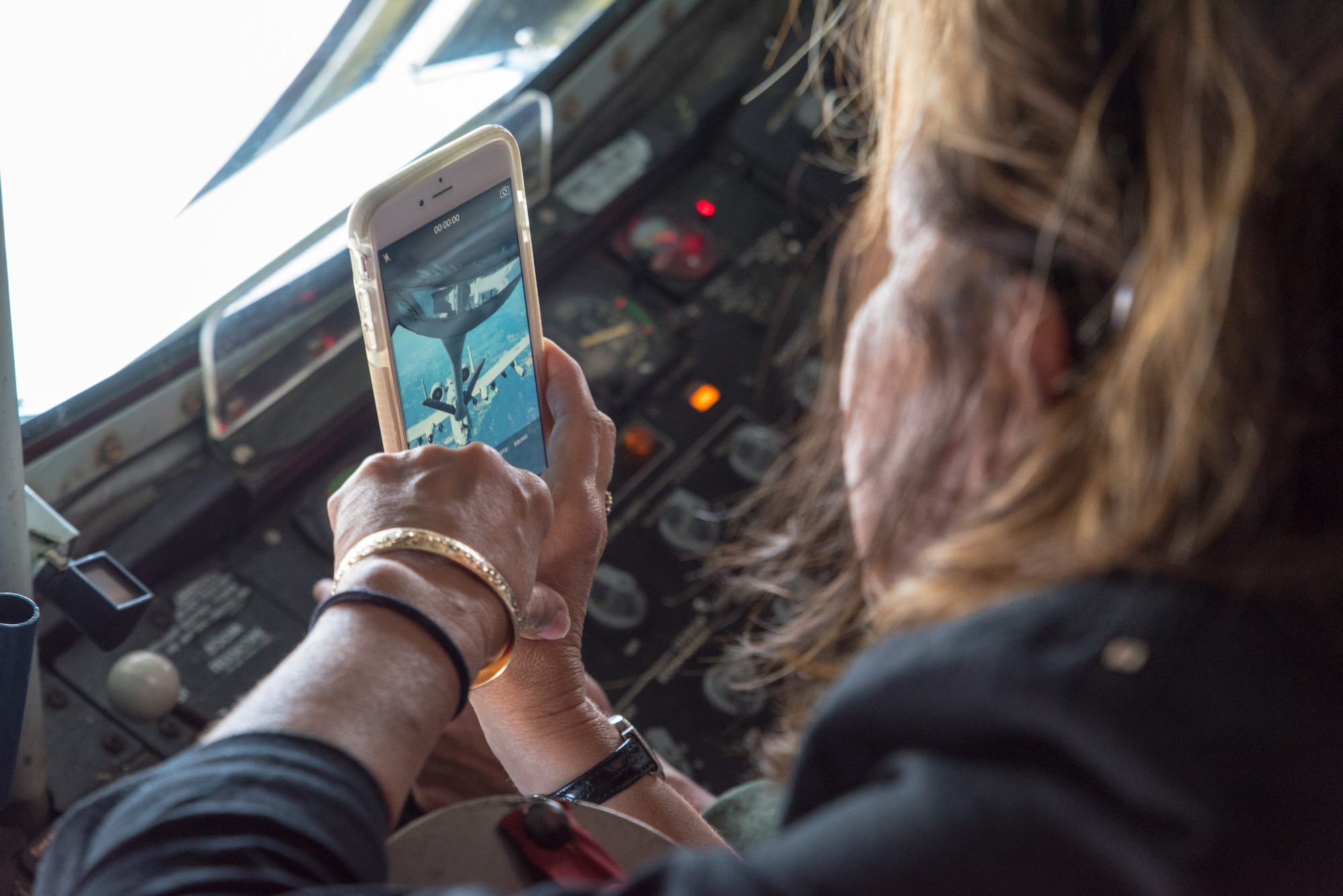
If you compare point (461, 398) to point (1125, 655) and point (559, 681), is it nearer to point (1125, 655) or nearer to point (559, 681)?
point (559, 681)

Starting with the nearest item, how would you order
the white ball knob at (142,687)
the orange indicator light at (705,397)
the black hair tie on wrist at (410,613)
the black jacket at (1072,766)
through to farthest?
1. the black jacket at (1072,766)
2. the black hair tie on wrist at (410,613)
3. the white ball knob at (142,687)
4. the orange indicator light at (705,397)

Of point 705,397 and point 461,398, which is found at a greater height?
point 461,398

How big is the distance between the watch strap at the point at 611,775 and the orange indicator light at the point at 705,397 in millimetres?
605

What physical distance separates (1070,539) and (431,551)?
33cm

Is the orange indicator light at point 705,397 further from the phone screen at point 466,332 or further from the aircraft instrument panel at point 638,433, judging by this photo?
the phone screen at point 466,332

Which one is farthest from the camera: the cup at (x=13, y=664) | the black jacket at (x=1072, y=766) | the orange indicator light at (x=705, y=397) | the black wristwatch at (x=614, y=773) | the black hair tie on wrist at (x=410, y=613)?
the orange indicator light at (x=705, y=397)

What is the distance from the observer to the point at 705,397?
53.5 inches

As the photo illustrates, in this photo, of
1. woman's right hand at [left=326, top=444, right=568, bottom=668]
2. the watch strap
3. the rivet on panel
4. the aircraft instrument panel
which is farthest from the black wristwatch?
the rivet on panel

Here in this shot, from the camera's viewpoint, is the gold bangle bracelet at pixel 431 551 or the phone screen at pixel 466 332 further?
the phone screen at pixel 466 332

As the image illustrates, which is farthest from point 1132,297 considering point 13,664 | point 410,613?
point 13,664

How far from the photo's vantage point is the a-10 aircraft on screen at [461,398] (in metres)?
0.78

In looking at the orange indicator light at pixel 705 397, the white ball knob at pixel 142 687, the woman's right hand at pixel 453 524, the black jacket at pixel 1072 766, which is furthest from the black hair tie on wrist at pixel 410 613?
the orange indicator light at pixel 705 397

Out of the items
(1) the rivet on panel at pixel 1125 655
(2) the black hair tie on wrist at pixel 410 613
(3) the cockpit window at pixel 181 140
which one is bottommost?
(1) the rivet on panel at pixel 1125 655

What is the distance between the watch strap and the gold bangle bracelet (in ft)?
0.65
